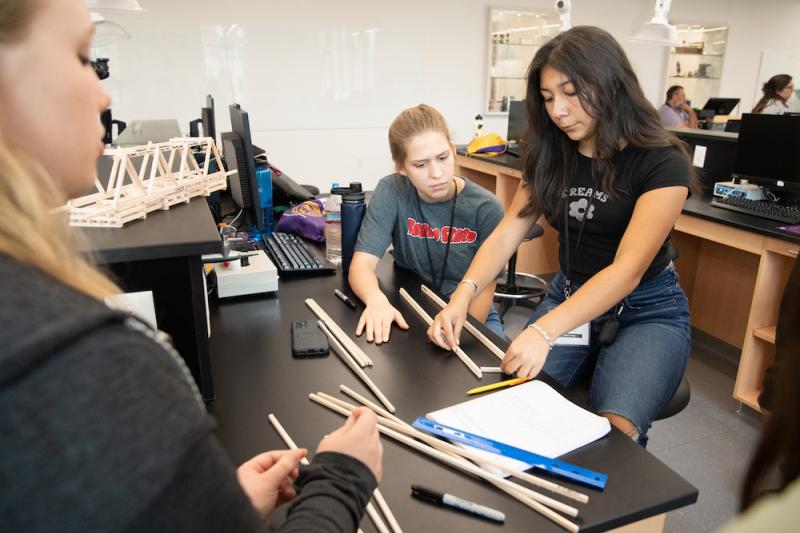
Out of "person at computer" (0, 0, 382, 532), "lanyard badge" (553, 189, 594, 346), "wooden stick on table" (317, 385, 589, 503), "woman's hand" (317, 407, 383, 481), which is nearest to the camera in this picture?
"person at computer" (0, 0, 382, 532)

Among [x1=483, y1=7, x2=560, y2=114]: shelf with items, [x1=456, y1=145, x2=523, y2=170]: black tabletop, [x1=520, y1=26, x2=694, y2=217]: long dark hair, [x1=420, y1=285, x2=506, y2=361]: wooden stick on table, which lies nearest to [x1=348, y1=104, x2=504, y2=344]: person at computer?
[x1=420, y1=285, x2=506, y2=361]: wooden stick on table

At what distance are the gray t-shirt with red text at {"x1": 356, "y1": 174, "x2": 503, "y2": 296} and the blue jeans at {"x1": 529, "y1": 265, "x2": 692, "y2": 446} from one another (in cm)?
36

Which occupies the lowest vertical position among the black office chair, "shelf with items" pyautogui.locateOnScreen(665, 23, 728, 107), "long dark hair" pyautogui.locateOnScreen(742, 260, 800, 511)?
the black office chair

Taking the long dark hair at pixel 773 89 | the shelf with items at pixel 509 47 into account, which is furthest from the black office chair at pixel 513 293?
the long dark hair at pixel 773 89

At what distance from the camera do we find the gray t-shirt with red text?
187 centimetres

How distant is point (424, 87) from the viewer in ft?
20.9

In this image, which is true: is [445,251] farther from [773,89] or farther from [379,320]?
[773,89]

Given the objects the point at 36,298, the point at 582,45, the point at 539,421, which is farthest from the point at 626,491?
the point at 582,45

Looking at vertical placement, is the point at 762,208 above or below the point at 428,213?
below

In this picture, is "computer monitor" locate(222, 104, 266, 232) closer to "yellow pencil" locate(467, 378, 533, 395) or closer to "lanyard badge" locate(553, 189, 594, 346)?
"lanyard badge" locate(553, 189, 594, 346)

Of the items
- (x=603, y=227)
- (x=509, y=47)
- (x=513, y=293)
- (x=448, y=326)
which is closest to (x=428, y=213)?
(x=603, y=227)

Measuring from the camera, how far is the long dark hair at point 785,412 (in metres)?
0.47

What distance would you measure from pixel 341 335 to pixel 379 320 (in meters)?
0.11

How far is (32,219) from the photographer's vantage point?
422 mm
